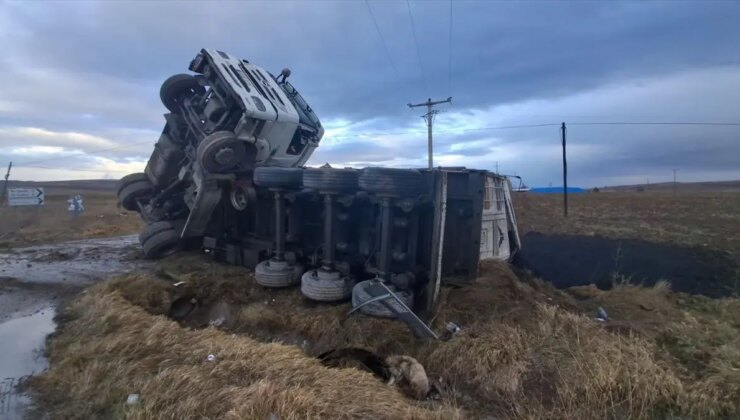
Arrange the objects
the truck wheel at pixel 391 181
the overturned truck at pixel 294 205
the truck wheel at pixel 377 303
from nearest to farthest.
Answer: the truck wheel at pixel 377 303, the truck wheel at pixel 391 181, the overturned truck at pixel 294 205

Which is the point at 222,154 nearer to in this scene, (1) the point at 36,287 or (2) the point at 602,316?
(1) the point at 36,287

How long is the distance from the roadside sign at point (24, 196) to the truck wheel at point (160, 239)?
36.1 feet

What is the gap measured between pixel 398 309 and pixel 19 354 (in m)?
3.70

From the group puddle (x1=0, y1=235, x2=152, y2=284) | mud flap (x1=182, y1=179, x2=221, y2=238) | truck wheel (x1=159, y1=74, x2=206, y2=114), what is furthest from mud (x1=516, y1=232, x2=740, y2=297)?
puddle (x1=0, y1=235, x2=152, y2=284)

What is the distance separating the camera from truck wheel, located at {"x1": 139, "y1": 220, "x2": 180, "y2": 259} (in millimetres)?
8438

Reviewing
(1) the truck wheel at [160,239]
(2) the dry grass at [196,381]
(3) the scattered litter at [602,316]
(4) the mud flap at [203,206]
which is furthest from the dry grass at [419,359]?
(1) the truck wheel at [160,239]

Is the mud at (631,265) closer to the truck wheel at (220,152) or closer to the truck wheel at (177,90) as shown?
the truck wheel at (220,152)

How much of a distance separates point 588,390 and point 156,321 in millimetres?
4147

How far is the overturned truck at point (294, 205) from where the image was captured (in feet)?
18.0

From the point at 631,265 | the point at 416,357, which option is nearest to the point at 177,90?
the point at 416,357

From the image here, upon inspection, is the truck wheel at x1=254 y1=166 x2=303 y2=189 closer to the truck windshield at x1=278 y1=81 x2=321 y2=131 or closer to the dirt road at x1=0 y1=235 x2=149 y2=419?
the dirt road at x1=0 y1=235 x2=149 y2=419

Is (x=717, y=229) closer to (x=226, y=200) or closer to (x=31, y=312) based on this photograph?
(x=226, y=200)

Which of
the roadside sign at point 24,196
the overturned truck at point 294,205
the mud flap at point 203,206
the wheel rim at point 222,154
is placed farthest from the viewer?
the roadside sign at point 24,196

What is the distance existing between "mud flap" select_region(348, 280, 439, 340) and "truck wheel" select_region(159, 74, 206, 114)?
5319mm
